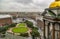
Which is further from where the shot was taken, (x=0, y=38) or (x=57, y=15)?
(x=0, y=38)

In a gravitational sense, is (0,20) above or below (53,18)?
below

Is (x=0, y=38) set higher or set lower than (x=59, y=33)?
lower

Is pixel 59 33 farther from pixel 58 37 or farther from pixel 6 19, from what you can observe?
pixel 6 19

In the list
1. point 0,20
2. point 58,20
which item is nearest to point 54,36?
point 58,20

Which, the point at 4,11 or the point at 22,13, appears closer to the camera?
the point at 22,13

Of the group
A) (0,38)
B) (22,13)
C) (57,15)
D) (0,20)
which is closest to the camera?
(57,15)

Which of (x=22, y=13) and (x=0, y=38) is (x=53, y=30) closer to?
(x=0, y=38)

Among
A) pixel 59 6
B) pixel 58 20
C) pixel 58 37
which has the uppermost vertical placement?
pixel 59 6

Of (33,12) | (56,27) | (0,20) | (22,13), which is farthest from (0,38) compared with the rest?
(33,12)

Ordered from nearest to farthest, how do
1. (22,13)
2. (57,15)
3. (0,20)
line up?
(57,15) < (0,20) < (22,13)
